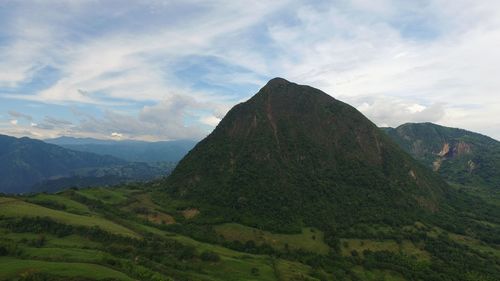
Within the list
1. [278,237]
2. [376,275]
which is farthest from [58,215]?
[376,275]

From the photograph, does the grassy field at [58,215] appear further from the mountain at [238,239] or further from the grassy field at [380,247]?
the grassy field at [380,247]

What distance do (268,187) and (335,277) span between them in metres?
75.9

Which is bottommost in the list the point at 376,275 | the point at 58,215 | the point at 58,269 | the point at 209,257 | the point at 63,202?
the point at 376,275

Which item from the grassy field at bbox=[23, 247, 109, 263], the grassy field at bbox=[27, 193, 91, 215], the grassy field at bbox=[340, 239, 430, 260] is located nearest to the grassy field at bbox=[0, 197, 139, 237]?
the grassy field at bbox=[27, 193, 91, 215]

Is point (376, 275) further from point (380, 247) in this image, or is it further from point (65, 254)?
point (65, 254)

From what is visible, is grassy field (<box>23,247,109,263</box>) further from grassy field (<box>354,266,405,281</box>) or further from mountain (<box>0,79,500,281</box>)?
grassy field (<box>354,266,405,281</box>)

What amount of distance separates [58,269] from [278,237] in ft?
288

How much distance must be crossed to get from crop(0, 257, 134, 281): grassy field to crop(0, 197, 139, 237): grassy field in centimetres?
3583

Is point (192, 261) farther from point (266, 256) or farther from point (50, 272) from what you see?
point (50, 272)

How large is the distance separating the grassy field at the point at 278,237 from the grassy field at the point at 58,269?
67999 millimetres

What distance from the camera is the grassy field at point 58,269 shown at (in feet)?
305

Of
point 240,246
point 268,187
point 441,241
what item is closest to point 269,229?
point 240,246

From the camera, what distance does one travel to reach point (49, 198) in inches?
6919

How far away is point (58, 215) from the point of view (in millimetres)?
146375
